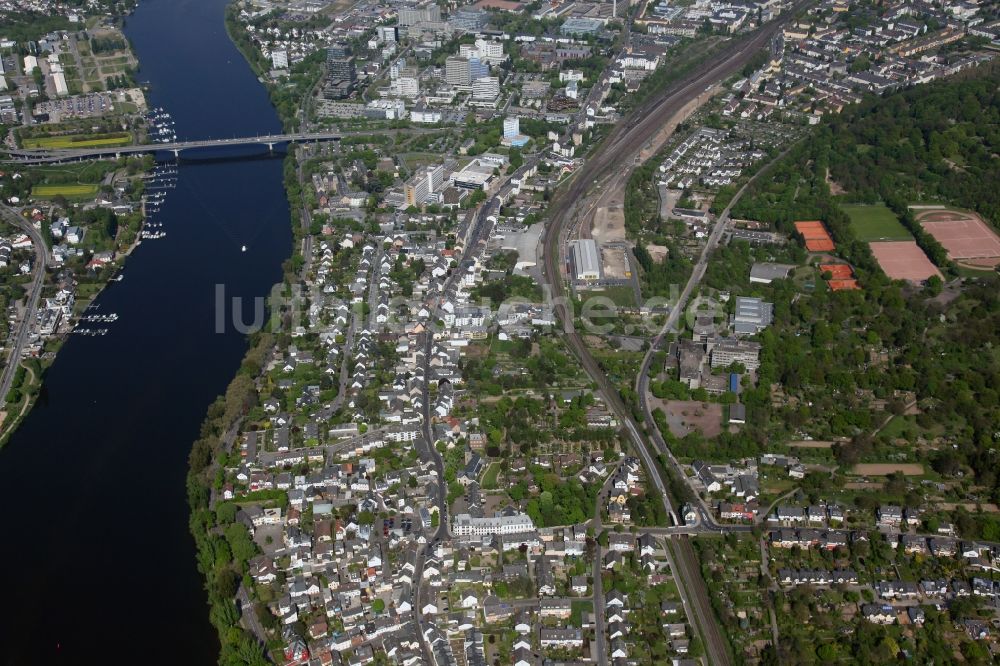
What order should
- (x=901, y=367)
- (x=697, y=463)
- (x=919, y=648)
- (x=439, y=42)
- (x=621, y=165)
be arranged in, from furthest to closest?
1. (x=439, y=42)
2. (x=621, y=165)
3. (x=901, y=367)
4. (x=697, y=463)
5. (x=919, y=648)

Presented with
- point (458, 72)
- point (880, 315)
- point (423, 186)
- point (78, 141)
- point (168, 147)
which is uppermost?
point (458, 72)

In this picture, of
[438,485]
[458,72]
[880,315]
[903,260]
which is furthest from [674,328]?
[458,72]

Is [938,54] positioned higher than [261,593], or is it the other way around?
[938,54]

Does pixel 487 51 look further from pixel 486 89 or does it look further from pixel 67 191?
pixel 67 191

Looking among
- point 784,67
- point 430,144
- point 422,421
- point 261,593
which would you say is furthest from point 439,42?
point 261,593

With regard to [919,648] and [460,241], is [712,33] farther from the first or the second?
[919,648]

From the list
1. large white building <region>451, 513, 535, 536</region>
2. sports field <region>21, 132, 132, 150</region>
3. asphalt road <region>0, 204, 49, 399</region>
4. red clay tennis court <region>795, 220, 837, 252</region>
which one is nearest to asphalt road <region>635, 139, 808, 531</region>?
red clay tennis court <region>795, 220, 837, 252</region>
